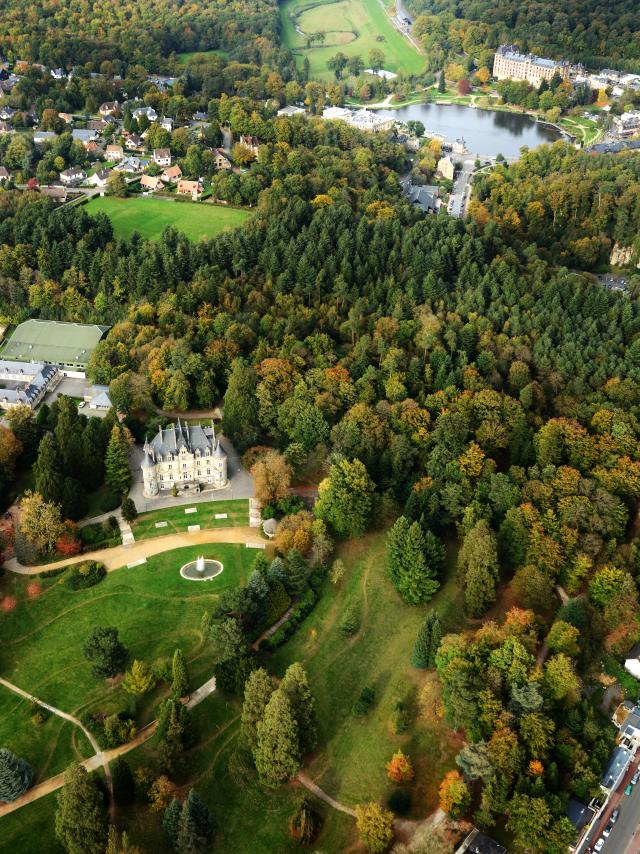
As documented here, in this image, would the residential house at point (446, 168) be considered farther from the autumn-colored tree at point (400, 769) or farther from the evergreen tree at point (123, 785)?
the evergreen tree at point (123, 785)

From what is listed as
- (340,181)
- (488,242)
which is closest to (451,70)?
(340,181)

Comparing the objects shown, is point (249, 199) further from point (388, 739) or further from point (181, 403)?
point (388, 739)

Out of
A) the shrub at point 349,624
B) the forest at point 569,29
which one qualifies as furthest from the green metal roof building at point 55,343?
the forest at point 569,29

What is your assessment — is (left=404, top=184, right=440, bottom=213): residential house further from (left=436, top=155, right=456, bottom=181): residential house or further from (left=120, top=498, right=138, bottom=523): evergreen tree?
(left=120, top=498, right=138, bottom=523): evergreen tree

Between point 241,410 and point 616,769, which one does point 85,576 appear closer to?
point 241,410

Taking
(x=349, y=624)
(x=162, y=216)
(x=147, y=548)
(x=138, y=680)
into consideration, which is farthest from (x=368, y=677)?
(x=162, y=216)

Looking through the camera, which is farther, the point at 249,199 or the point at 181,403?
the point at 249,199

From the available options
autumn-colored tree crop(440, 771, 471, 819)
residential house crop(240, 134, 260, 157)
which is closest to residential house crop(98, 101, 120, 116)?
residential house crop(240, 134, 260, 157)
